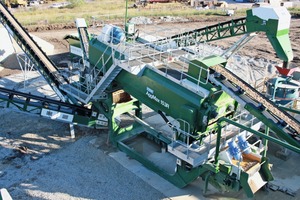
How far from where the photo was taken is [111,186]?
9.97 metres

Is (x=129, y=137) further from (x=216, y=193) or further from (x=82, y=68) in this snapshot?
(x=216, y=193)

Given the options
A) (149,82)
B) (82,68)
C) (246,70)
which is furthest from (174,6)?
(149,82)

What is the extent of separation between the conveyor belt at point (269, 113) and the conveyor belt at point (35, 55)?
21.4 ft

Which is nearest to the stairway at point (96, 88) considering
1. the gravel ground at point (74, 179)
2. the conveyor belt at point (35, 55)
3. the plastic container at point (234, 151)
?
the conveyor belt at point (35, 55)

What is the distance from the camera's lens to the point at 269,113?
815 cm

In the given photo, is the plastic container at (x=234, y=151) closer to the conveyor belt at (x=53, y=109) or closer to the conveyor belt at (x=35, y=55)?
the conveyor belt at (x=53, y=109)

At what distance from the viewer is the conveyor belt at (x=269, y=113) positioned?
770 cm

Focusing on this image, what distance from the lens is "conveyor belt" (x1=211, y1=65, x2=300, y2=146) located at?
7704mm

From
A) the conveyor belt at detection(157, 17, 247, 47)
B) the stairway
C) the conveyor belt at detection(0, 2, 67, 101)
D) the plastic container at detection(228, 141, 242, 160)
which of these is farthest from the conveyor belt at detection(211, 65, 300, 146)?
the conveyor belt at detection(0, 2, 67, 101)

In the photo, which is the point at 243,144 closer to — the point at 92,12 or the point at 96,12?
the point at 92,12

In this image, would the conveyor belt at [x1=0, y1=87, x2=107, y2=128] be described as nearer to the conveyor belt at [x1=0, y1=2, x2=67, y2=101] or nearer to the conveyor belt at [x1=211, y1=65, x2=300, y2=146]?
the conveyor belt at [x1=0, y1=2, x2=67, y2=101]

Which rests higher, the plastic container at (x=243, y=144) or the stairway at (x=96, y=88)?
the stairway at (x=96, y=88)

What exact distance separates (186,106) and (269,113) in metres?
1.92

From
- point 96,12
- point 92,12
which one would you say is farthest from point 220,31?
point 96,12
